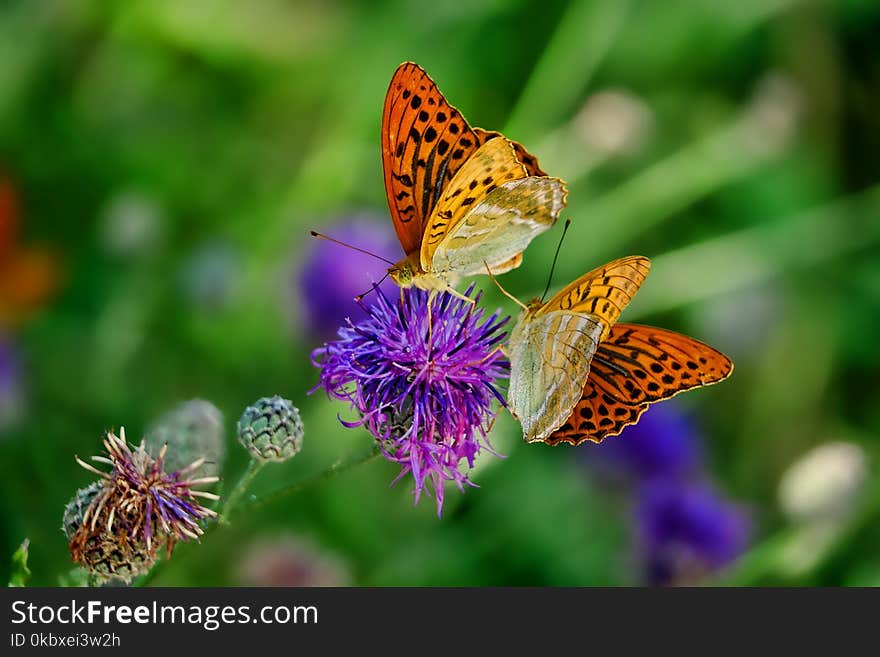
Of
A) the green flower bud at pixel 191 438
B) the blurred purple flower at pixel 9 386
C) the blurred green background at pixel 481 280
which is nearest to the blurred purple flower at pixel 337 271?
the blurred green background at pixel 481 280

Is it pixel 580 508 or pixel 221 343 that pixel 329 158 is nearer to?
pixel 221 343

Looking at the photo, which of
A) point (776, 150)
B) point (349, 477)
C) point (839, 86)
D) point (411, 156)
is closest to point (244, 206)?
point (349, 477)

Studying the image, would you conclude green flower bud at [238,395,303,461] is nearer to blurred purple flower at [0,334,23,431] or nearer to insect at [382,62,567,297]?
insect at [382,62,567,297]

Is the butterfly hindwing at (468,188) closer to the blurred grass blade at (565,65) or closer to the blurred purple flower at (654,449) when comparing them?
the blurred grass blade at (565,65)

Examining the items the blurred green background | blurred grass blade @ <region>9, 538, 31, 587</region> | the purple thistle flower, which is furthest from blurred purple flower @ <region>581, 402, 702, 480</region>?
blurred grass blade @ <region>9, 538, 31, 587</region>

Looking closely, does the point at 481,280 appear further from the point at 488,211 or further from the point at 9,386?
the point at 9,386

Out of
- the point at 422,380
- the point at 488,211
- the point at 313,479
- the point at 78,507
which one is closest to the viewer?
the point at 313,479

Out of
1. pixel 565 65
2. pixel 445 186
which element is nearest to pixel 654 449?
pixel 565 65
